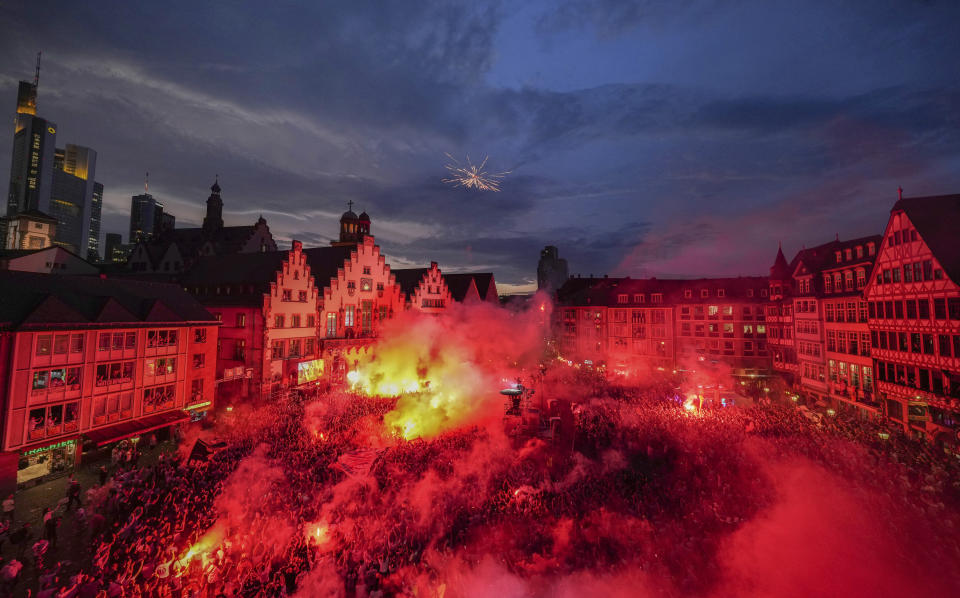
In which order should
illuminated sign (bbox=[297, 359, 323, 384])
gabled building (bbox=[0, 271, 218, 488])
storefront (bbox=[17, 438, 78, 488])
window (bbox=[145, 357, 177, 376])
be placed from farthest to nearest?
illuminated sign (bbox=[297, 359, 323, 384])
window (bbox=[145, 357, 177, 376])
storefront (bbox=[17, 438, 78, 488])
gabled building (bbox=[0, 271, 218, 488])

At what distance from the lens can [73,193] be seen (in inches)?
4914

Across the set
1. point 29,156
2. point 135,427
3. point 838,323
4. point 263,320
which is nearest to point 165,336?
point 135,427

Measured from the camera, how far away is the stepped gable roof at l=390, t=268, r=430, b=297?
47.7 meters

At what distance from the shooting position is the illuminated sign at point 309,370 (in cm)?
3311

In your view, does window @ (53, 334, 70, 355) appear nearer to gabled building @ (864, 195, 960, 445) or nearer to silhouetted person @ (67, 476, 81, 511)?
silhouetted person @ (67, 476, 81, 511)

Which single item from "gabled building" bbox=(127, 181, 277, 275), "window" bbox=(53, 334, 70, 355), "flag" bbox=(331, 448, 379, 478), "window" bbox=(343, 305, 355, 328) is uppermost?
"gabled building" bbox=(127, 181, 277, 275)

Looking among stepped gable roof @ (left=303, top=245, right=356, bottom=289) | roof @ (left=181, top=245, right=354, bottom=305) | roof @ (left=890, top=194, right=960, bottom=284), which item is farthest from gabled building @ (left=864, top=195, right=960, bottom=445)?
roof @ (left=181, top=245, right=354, bottom=305)

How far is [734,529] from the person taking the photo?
614 inches

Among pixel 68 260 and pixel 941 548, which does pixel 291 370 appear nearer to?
pixel 68 260

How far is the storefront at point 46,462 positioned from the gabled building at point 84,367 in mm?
40

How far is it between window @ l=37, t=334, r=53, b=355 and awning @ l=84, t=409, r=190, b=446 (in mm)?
4892

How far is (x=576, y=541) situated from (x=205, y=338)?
1095 inches

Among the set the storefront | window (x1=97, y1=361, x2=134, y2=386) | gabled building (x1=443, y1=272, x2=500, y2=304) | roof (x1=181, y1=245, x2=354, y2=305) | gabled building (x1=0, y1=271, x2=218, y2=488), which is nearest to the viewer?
gabled building (x1=0, y1=271, x2=218, y2=488)

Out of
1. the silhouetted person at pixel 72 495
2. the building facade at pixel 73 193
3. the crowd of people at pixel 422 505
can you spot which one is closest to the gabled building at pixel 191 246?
the crowd of people at pixel 422 505
